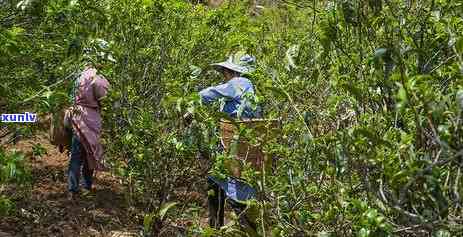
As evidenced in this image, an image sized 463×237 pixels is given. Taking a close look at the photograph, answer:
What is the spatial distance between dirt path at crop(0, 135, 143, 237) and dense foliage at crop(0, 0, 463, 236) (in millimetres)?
809

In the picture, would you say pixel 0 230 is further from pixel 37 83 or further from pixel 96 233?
pixel 37 83

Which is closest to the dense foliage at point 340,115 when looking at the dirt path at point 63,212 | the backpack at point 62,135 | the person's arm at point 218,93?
the person's arm at point 218,93

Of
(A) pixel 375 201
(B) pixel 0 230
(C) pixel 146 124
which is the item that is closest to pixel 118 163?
(C) pixel 146 124

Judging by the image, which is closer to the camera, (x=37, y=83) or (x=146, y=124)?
(x=37, y=83)

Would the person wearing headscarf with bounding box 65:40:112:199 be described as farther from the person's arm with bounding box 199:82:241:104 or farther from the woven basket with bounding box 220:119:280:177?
the woven basket with bounding box 220:119:280:177

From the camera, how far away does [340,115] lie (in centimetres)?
289

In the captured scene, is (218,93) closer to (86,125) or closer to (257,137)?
(257,137)

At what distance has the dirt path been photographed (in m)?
5.70

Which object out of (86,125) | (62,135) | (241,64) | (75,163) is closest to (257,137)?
(241,64)

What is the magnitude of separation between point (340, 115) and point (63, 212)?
3.80 meters

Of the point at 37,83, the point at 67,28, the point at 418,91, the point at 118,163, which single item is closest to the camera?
the point at 418,91

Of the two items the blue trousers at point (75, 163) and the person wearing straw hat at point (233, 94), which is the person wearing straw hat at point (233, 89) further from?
the blue trousers at point (75, 163)

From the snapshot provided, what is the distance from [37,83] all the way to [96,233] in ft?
5.67

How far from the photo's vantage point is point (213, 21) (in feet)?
22.2
